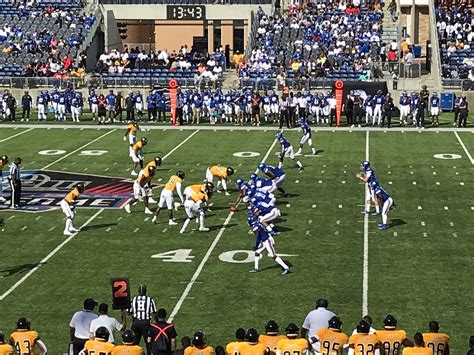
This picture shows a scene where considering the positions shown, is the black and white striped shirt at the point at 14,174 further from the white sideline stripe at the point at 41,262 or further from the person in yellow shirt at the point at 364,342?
the person in yellow shirt at the point at 364,342

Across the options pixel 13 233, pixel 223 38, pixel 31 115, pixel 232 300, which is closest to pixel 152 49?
pixel 223 38

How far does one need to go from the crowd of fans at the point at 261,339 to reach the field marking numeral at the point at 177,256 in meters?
5.82

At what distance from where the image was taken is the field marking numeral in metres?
20.6

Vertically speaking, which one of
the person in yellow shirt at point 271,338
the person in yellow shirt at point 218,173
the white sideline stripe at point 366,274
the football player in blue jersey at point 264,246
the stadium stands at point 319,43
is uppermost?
the stadium stands at point 319,43

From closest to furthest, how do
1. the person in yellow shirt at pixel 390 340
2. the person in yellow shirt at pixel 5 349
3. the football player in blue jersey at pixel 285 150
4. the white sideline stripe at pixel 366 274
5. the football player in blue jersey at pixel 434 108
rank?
the person in yellow shirt at pixel 5 349 → the person in yellow shirt at pixel 390 340 → the white sideline stripe at pixel 366 274 → the football player in blue jersey at pixel 285 150 → the football player in blue jersey at pixel 434 108

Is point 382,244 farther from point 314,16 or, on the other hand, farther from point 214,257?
point 314,16

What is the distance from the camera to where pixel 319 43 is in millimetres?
48312

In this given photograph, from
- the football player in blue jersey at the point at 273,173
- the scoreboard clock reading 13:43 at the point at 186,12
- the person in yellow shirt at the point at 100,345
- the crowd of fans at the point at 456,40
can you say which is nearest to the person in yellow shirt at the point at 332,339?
the person in yellow shirt at the point at 100,345

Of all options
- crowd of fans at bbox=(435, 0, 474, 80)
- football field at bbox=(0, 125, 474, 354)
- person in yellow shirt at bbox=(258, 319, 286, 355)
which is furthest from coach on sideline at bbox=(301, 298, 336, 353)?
crowd of fans at bbox=(435, 0, 474, 80)

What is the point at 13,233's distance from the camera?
74.9 feet

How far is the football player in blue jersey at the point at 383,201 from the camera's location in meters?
22.8

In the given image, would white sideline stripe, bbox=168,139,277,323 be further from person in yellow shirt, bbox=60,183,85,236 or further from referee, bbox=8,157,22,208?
referee, bbox=8,157,22,208

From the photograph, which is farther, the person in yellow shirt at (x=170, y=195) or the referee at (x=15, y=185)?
the referee at (x=15, y=185)

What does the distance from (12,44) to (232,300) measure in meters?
35.5
